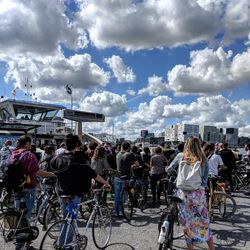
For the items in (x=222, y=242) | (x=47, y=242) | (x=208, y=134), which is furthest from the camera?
(x=208, y=134)

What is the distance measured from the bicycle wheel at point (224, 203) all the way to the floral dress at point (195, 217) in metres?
3.02

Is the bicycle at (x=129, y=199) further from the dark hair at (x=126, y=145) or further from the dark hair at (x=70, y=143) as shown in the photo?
the dark hair at (x=70, y=143)

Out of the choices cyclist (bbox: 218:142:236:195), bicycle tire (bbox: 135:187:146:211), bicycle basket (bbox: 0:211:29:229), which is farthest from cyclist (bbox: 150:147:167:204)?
bicycle basket (bbox: 0:211:29:229)

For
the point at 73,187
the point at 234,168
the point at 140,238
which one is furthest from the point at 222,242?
the point at 234,168

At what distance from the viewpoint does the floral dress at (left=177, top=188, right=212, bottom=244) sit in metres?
5.19

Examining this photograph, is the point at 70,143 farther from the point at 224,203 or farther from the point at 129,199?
the point at 224,203

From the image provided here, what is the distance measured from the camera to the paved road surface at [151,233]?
6.26 metres

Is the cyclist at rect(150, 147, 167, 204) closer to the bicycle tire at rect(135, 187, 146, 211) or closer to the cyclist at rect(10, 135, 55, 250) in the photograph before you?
the bicycle tire at rect(135, 187, 146, 211)

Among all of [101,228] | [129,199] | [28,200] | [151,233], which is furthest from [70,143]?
[129,199]

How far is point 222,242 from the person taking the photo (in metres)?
6.59

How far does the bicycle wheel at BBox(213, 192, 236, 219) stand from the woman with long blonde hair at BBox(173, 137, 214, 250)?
301 centimetres

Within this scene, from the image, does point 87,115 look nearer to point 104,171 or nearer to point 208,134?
point 208,134

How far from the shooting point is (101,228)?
5980 millimetres

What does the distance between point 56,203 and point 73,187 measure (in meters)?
1.78
